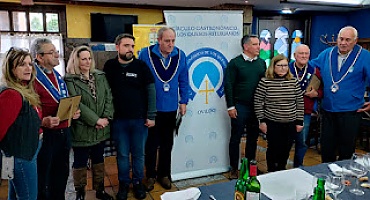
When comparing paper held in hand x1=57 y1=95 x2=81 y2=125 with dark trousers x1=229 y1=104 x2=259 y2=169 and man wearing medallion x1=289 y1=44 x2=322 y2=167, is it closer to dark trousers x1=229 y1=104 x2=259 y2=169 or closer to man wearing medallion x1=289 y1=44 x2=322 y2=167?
dark trousers x1=229 y1=104 x2=259 y2=169

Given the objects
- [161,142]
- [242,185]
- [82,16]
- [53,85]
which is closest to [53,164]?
[53,85]

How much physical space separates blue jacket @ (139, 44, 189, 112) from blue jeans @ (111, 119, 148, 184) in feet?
0.90

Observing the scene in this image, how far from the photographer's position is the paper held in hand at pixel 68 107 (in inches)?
81.5

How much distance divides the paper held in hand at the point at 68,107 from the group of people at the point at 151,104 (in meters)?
0.05

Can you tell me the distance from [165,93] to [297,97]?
1196mm

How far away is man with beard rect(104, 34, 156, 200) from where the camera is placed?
2.54 metres

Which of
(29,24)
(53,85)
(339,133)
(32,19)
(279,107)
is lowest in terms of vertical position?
(339,133)

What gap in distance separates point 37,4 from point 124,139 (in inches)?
220

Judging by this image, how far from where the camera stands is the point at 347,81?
97.8 inches

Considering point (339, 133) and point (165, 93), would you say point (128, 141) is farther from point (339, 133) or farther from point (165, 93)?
point (339, 133)

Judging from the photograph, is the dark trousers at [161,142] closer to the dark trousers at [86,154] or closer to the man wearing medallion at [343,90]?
the dark trousers at [86,154]

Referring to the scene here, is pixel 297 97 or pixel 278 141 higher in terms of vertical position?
pixel 297 97

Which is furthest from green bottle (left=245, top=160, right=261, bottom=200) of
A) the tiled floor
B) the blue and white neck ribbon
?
the tiled floor

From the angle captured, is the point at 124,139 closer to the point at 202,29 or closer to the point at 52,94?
the point at 52,94
